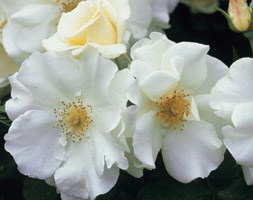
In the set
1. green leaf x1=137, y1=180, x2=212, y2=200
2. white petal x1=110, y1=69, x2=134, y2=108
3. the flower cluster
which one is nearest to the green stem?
green leaf x1=137, y1=180, x2=212, y2=200

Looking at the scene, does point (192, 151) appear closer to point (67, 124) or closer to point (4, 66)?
point (67, 124)

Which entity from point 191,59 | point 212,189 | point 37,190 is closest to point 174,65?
point 191,59

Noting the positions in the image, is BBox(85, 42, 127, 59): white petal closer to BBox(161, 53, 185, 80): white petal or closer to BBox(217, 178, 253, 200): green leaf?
BBox(161, 53, 185, 80): white petal

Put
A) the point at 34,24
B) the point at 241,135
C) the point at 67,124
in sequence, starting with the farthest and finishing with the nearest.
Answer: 1. the point at 34,24
2. the point at 67,124
3. the point at 241,135

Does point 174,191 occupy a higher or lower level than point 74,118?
lower

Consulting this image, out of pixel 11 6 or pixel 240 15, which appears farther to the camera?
pixel 11 6

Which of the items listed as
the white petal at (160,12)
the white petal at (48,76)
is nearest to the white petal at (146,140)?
the white petal at (48,76)
